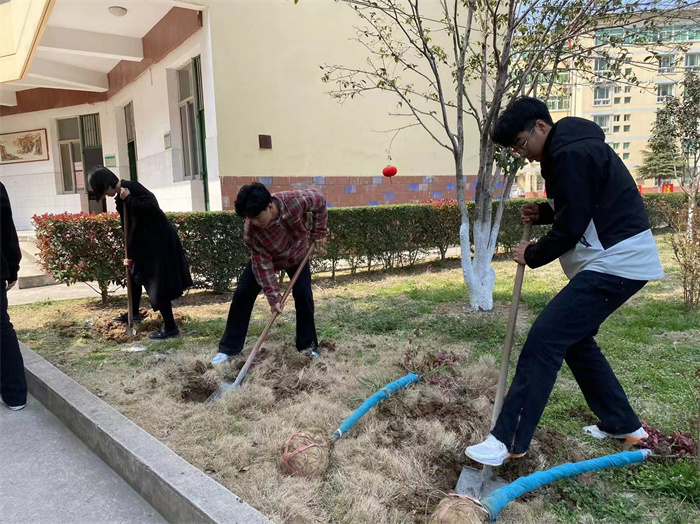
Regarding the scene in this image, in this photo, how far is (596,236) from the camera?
7.18 feet

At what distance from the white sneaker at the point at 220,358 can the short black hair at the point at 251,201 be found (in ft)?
4.25

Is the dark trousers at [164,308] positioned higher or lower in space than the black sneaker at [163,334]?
higher

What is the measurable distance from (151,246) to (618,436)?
4.00 m

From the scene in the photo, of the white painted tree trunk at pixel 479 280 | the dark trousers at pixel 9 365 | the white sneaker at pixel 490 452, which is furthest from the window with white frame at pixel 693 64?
the dark trousers at pixel 9 365

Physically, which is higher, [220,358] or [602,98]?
[602,98]

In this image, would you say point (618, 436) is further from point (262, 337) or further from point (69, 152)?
point (69, 152)

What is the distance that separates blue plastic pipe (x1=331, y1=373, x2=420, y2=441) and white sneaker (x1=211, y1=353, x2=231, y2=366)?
149 centimetres

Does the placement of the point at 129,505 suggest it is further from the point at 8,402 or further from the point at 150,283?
the point at 150,283

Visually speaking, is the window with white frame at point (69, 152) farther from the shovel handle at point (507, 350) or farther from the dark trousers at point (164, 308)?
the shovel handle at point (507, 350)

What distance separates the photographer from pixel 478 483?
2.23 m

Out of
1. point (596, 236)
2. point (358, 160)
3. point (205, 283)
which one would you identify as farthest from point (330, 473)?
point (358, 160)

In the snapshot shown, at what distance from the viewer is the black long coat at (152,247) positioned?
14.6 feet

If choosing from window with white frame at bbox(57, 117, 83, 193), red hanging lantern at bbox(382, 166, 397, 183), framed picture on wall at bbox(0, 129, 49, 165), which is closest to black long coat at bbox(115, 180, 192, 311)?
red hanging lantern at bbox(382, 166, 397, 183)

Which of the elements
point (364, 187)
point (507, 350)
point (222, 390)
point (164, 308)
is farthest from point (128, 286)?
point (364, 187)
